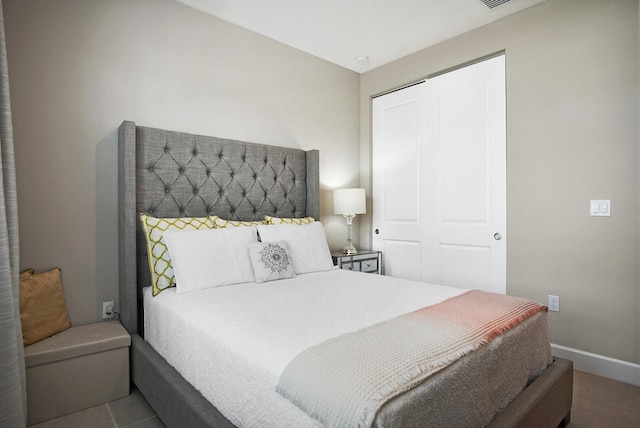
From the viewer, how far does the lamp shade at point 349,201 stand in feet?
11.0

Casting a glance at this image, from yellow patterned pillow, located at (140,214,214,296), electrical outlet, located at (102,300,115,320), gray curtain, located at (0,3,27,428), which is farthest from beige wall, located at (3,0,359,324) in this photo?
gray curtain, located at (0,3,27,428)

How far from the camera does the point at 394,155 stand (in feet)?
11.7

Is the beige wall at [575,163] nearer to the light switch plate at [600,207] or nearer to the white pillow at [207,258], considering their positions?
the light switch plate at [600,207]

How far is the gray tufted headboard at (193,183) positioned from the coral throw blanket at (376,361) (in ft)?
5.17

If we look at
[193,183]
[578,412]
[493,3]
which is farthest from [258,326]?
[493,3]

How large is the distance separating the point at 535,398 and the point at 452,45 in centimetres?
277

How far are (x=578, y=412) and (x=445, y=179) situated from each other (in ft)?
6.10

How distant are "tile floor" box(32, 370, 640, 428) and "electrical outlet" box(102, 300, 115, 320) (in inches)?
19.7

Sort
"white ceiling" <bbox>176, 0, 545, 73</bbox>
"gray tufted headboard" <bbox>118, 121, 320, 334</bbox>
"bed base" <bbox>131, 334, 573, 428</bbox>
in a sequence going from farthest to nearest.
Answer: "white ceiling" <bbox>176, 0, 545, 73</bbox>
"gray tufted headboard" <bbox>118, 121, 320, 334</bbox>
"bed base" <bbox>131, 334, 573, 428</bbox>

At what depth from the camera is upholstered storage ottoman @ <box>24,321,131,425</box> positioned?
5.74 ft

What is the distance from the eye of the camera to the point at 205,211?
2.61 meters

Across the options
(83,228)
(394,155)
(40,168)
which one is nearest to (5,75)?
(40,168)

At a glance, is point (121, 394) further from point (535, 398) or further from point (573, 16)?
point (573, 16)

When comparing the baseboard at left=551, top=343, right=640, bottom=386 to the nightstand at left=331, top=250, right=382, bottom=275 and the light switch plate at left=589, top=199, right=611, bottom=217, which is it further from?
the nightstand at left=331, top=250, right=382, bottom=275
